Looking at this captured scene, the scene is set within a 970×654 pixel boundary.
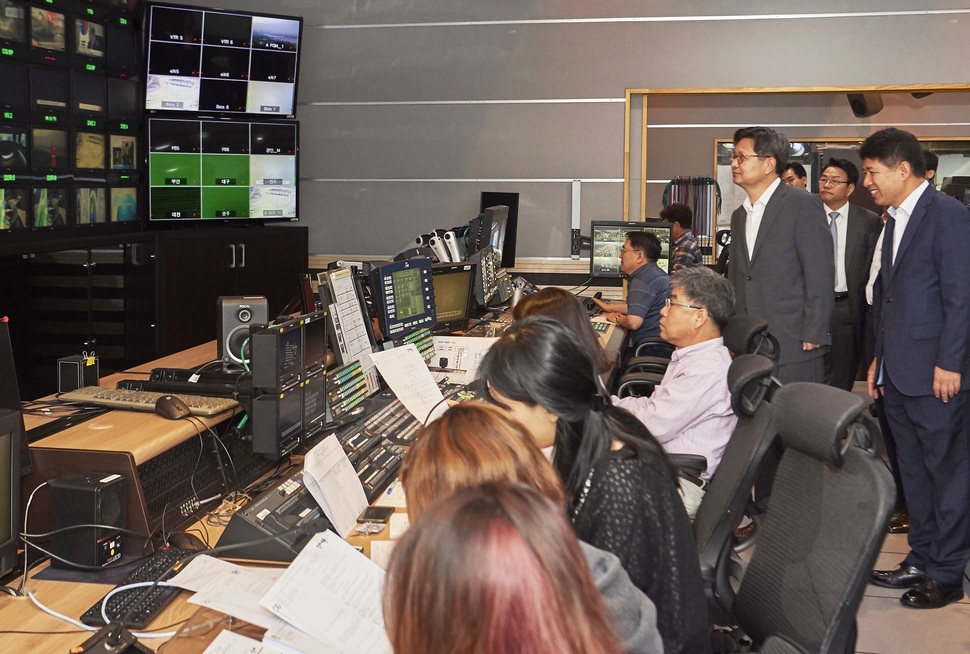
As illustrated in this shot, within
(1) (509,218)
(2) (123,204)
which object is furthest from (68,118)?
(1) (509,218)

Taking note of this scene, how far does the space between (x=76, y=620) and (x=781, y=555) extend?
1.43m

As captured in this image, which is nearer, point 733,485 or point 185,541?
point 185,541

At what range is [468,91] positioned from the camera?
703 centimetres

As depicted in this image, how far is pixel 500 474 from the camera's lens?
4.39 ft

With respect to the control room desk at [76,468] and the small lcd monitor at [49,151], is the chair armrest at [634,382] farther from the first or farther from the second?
the small lcd monitor at [49,151]

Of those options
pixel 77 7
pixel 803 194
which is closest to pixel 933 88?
pixel 803 194

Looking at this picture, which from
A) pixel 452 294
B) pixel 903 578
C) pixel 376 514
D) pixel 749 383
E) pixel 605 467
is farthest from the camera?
pixel 452 294

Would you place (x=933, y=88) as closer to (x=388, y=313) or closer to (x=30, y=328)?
Answer: (x=388, y=313)

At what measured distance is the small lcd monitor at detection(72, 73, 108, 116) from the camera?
17.7 feet

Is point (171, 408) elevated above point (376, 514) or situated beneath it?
elevated above

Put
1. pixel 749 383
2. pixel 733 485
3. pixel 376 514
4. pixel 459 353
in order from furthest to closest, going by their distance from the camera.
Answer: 1. pixel 459 353
2. pixel 749 383
3. pixel 733 485
4. pixel 376 514

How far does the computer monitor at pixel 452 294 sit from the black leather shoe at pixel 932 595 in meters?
2.33

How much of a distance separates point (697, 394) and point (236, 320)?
1542 mm

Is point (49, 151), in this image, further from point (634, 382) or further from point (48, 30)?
point (634, 382)
